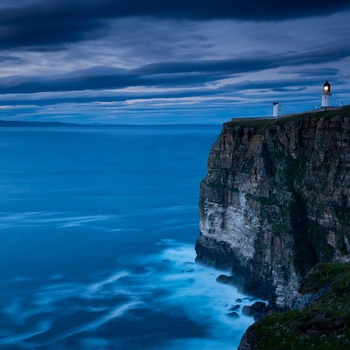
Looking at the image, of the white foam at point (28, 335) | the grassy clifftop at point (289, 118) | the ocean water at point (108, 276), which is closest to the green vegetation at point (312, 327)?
the ocean water at point (108, 276)

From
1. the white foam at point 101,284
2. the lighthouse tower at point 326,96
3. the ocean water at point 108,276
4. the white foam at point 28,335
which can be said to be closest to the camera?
the white foam at point 28,335

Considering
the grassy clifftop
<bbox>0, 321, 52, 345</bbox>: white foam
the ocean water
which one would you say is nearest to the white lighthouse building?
the grassy clifftop

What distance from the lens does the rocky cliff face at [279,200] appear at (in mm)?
43312

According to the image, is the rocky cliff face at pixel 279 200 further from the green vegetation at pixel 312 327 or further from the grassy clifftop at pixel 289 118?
the green vegetation at pixel 312 327

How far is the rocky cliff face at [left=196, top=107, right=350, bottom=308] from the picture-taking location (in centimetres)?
4331

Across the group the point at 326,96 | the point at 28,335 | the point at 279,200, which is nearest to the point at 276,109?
the point at 326,96

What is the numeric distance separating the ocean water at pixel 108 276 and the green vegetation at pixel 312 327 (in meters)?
22.3

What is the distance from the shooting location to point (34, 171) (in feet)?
542

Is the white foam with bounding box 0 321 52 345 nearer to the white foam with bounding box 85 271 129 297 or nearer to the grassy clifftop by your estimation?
the white foam with bounding box 85 271 129 297

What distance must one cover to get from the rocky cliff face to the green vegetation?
21.0m

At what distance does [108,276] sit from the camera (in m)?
60.2

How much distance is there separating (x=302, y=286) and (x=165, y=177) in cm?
11773

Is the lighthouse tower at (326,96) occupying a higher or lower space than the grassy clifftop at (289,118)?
higher

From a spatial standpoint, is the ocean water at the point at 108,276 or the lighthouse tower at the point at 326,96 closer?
the ocean water at the point at 108,276
